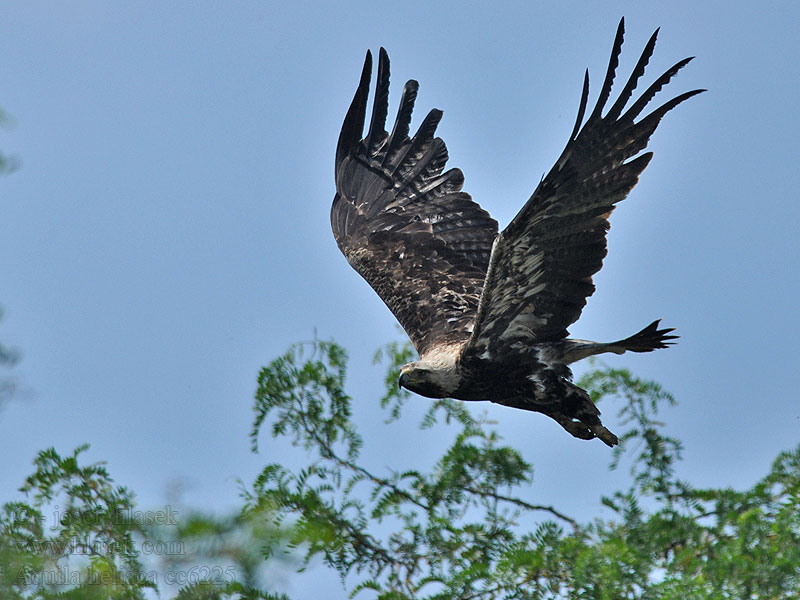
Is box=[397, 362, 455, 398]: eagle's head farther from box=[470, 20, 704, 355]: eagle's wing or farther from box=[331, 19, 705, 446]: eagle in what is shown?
box=[470, 20, 704, 355]: eagle's wing

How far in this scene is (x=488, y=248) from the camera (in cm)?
838

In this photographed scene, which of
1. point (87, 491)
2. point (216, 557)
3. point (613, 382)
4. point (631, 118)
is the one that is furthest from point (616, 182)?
point (216, 557)

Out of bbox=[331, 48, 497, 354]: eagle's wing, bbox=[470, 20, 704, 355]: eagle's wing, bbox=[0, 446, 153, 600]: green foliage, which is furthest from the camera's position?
bbox=[331, 48, 497, 354]: eagle's wing

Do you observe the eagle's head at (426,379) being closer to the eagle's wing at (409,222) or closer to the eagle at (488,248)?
the eagle at (488,248)

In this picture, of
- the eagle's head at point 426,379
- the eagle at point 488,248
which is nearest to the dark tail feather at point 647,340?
the eagle at point 488,248

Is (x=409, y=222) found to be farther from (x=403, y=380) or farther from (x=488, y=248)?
(x=403, y=380)

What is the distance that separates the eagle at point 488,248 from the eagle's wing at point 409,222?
11mm

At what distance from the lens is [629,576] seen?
4.96 m

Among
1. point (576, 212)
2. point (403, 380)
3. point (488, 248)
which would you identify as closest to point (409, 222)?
point (488, 248)

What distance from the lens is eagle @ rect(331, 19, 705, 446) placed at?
5.95 m

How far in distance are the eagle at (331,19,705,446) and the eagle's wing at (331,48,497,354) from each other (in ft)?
0.04

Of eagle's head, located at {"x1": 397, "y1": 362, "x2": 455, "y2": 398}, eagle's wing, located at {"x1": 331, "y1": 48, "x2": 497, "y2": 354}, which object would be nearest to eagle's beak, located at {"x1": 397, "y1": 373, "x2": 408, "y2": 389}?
eagle's head, located at {"x1": 397, "y1": 362, "x2": 455, "y2": 398}

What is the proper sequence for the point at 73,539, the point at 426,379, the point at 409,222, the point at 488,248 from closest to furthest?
the point at 73,539 → the point at 426,379 → the point at 488,248 → the point at 409,222

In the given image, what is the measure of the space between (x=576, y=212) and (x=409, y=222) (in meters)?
2.95
